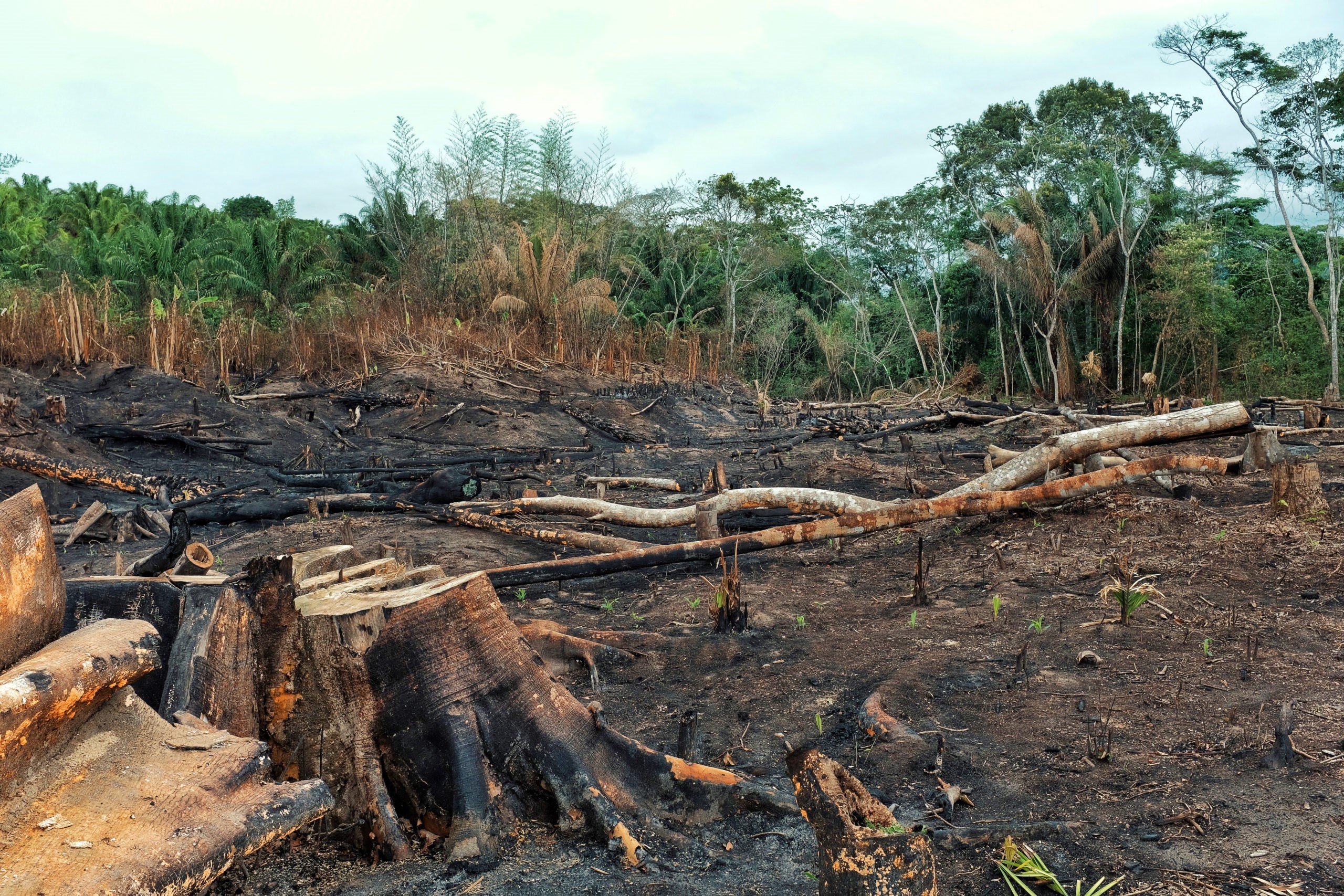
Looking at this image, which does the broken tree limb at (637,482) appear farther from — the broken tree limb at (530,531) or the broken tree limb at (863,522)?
the broken tree limb at (863,522)

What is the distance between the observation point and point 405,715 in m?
2.71

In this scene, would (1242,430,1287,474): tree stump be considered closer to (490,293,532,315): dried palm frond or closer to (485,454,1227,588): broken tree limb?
(485,454,1227,588): broken tree limb

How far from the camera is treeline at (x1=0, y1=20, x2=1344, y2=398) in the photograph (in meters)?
21.7

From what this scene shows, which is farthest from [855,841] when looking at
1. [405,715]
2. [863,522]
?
[863,522]

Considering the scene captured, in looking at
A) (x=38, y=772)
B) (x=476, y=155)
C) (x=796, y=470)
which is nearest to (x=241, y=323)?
(x=476, y=155)

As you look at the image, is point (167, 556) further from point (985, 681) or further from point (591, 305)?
point (591, 305)

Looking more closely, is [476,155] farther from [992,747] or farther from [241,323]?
[992,747]

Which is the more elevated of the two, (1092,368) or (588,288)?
(588,288)

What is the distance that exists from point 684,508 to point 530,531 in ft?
4.03

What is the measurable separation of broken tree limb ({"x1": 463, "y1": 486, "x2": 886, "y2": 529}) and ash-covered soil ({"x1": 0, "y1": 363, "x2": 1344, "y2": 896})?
31 cm

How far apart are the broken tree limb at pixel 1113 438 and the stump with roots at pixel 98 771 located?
5.45 metres

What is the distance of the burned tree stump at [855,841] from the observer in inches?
77.6

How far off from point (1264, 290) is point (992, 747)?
1075 inches

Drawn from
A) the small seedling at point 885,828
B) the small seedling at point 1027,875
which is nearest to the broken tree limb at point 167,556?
the small seedling at point 885,828
